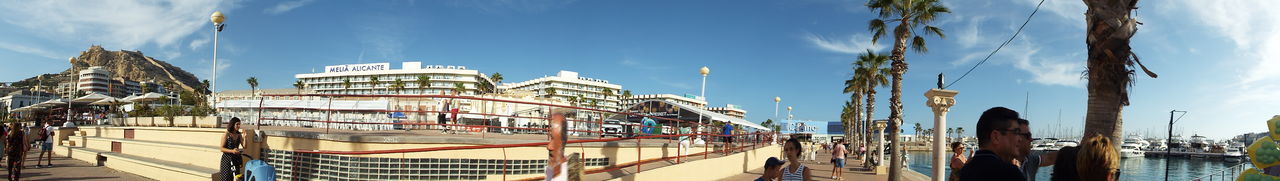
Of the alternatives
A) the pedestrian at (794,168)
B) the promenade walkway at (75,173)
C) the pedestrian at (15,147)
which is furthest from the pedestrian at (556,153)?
the pedestrian at (15,147)

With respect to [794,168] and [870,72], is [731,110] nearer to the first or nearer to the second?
[870,72]

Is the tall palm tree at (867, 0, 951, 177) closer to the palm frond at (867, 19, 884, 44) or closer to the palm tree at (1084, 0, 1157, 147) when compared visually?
the palm frond at (867, 19, 884, 44)

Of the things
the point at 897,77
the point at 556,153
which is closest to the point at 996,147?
the point at 556,153

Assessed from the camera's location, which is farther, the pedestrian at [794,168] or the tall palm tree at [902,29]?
the tall palm tree at [902,29]

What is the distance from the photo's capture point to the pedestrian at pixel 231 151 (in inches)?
302

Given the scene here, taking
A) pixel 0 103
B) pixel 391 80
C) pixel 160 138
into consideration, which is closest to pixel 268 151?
pixel 160 138

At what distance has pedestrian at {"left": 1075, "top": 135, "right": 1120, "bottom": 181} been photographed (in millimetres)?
2648

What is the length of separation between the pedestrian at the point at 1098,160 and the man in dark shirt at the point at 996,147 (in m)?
0.24

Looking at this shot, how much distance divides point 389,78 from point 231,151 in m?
115

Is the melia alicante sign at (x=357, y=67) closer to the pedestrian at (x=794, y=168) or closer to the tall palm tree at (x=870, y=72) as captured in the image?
the tall palm tree at (x=870, y=72)

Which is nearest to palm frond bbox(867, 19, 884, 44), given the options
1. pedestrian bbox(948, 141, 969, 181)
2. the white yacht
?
pedestrian bbox(948, 141, 969, 181)

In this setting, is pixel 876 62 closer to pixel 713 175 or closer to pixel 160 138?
pixel 713 175

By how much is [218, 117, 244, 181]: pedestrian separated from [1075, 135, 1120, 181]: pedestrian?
28.1 ft

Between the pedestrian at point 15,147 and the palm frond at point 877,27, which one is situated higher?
the palm frond at point 877,27
